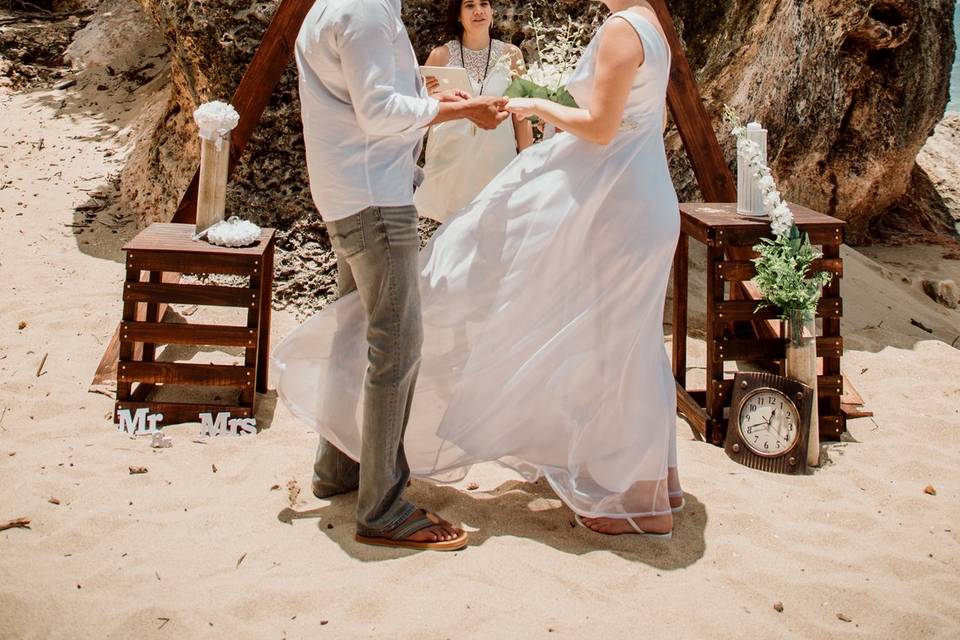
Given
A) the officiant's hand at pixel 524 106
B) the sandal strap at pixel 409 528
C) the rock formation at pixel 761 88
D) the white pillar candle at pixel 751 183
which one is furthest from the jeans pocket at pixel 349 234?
the rock formation at pixel 761 88

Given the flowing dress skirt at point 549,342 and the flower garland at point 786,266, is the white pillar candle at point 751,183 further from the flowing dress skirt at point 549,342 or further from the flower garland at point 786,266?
the flowing dress skirt at point 549,342

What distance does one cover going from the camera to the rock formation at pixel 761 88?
5730mm

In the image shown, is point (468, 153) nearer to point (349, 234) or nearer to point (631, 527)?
point (349, 234)

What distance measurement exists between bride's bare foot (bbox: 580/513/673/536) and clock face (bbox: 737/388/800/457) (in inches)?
34.8

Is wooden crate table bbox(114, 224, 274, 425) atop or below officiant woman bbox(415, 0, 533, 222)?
below

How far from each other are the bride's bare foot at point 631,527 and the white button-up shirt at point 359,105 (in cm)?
139

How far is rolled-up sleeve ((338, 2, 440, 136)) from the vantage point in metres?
2.99

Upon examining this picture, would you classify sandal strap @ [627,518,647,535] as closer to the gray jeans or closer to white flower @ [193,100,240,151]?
the gray jeans

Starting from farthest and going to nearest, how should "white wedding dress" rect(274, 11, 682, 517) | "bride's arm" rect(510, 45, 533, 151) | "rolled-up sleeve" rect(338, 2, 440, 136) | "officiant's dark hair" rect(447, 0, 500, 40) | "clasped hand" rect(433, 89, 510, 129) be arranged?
"officiant's dark hair" rect(447, 0, 500, 40), "bride's arm" rect(510, 45, 533, 151), "white wedding dress" rect(274, 11, 682, 517), "clasped hand" rect(433, 89, 510, 129), "rolled-up sleeve" rect(338, 2, 440, 136)

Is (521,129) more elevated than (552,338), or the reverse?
(521,129)

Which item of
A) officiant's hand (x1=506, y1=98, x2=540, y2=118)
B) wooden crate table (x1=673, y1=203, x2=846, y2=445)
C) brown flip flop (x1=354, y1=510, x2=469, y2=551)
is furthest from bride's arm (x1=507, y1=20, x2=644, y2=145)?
brown flip flop (x1=354, y1=510, x2=469, y2=551)

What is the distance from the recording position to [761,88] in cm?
718

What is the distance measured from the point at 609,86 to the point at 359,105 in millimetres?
872

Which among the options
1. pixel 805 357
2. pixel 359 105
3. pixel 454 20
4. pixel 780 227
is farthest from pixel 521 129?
pixel 359 105
